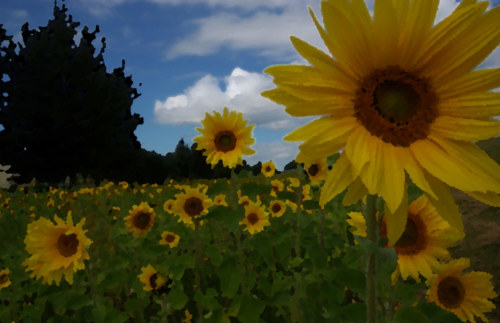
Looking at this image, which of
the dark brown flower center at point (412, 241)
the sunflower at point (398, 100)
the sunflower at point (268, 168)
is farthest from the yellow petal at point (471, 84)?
the sunflower at point (268, 168)

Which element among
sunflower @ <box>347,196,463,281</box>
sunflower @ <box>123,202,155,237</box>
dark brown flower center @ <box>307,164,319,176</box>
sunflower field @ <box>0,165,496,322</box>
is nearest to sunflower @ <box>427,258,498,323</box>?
sunflower field @ <box>0,165,496,322</box>

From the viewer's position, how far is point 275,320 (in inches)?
161

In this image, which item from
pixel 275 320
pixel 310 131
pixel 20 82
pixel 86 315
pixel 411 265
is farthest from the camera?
pixel 20 82

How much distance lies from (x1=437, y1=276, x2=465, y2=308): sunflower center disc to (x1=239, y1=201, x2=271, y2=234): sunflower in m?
2.56

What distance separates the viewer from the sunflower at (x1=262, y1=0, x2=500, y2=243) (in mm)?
1307

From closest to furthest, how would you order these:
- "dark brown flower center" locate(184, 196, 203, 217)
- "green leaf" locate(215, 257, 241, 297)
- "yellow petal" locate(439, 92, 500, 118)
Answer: "yellow petal" locate(439, 92, 500, 118), "green leaf" locate(215, 257, 241, 297), "dark brown flower center" locate(184, 196, 203, 217)

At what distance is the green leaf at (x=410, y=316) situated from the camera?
170 centimetres

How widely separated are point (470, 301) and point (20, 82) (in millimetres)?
28593

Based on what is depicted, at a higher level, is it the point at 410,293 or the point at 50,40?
the point at 50,40

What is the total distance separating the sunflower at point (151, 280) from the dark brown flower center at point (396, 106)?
247 centimetres

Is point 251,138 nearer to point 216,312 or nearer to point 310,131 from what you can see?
point 216,312

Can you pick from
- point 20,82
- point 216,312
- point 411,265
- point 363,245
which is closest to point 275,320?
point 216,312

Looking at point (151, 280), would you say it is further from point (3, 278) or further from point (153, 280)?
point (3, 278)

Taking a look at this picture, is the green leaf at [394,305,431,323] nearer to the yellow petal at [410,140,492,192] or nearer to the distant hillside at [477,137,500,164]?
the yellow petal at [410,140,492,192]
